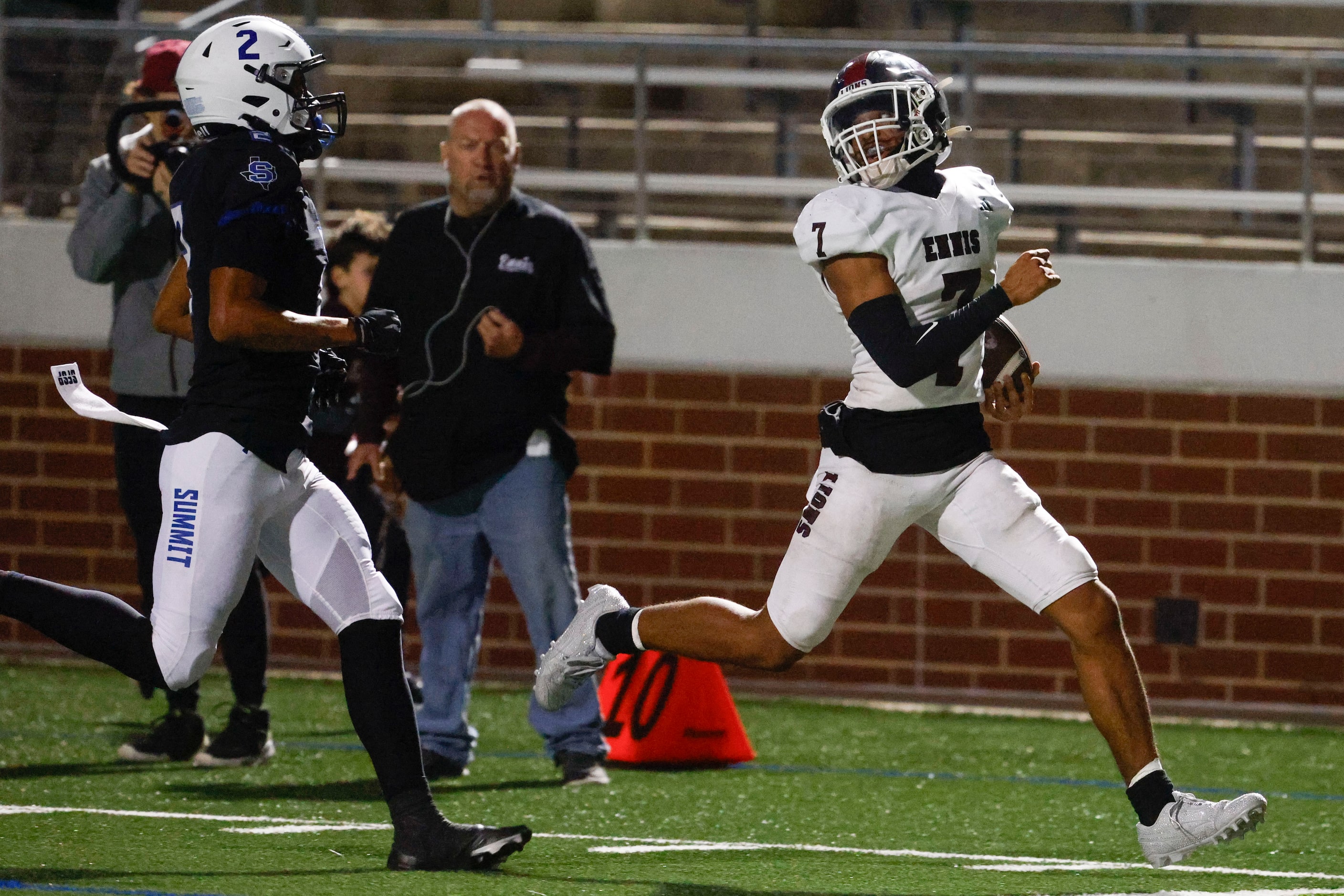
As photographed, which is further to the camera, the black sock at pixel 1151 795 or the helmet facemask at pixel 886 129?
the helmet facemask at pixel 886 129

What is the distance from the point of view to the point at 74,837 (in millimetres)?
4648

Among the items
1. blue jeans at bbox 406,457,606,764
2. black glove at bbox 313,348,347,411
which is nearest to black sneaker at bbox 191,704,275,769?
blue jeans at bbox 406,457,606,764

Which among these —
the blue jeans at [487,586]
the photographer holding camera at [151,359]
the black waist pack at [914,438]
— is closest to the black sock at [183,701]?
the photographer holding camera at [151,359]

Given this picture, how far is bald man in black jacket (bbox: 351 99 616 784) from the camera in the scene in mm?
5824

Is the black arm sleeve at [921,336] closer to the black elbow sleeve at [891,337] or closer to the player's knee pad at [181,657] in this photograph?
the black elbow sleeve at [891,337]

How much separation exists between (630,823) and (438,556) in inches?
47.9

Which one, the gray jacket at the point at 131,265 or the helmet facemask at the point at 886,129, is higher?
the helmet facemask at the point at 886,129

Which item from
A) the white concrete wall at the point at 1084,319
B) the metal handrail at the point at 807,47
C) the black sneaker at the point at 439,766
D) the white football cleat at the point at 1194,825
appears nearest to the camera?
the white football cleat at the point at 1194,825

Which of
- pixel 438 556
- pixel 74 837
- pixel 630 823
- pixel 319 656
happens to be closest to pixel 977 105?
pixel 319 656

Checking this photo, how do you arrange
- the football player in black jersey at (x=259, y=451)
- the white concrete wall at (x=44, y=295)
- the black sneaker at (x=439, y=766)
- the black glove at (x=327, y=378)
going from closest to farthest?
the football player in black jersey at (x=259, y=451)
the black glove at (x=327, y=378)
the black sneaker at (x=439, y=766)
the white concrete wall at (x=44, y=295)

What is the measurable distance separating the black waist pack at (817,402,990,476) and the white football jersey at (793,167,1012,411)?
0.02 meters

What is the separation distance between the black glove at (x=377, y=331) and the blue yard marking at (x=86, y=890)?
3.81 feet

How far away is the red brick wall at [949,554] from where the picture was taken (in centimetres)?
768

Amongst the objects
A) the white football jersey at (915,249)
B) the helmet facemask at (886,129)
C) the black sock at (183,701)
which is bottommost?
the black sock at (183,701)
